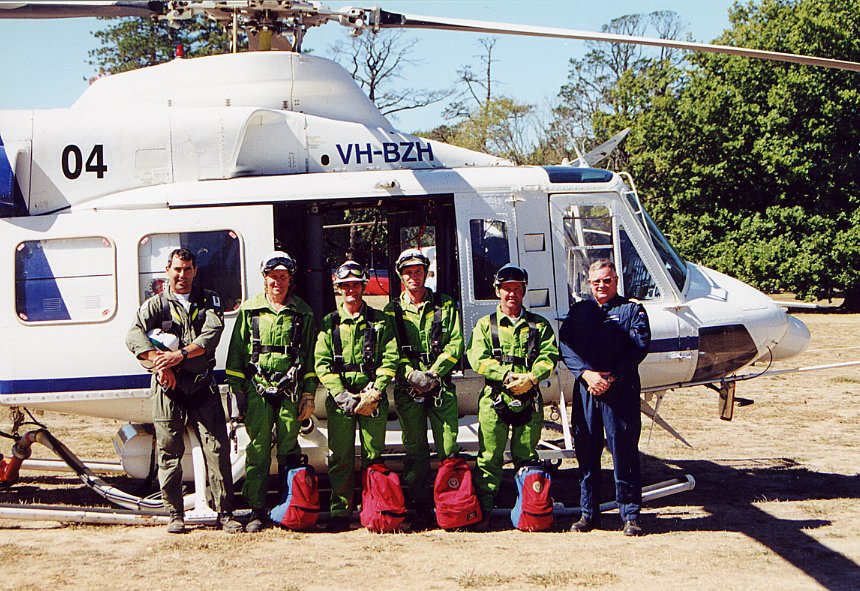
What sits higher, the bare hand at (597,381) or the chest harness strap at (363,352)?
the chest harness strap at (363,352)

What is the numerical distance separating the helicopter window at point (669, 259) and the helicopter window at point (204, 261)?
137 inches

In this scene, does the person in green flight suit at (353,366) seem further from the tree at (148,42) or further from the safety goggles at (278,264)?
the tree at (148,42)

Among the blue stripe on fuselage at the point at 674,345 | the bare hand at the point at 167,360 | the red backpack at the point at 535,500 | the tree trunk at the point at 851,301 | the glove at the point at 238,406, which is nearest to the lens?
the bare hand at the point at 167,360

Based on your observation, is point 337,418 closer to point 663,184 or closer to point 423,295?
point 423,295

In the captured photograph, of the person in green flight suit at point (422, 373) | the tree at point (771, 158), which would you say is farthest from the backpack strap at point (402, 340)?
the tree at point (771, 158)

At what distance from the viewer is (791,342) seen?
7887 mm

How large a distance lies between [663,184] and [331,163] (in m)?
22.8

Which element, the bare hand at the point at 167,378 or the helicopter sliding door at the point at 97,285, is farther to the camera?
the helicopter sliding door at the point at 97,285

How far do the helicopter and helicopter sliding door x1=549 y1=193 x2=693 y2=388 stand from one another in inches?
0.5

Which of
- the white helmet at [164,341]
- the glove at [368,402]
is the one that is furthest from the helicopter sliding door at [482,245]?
the white helmet at [164,341]

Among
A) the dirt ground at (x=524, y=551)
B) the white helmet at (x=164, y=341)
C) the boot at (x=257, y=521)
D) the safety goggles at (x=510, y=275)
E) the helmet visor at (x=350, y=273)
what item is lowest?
the dirt ground at (x=524, y=551)

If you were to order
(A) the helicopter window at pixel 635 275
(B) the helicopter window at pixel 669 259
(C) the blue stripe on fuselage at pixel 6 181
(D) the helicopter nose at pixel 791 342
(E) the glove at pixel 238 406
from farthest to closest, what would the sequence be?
(D) the helicopter nose at pixel 791 342
(B) the helicopter window at pixel 669 259
(A) the helicopter window at pixel 635 275
(C) the blue stripe on fuselage at pixel 6 181
(E) the glove at pixel 238 406

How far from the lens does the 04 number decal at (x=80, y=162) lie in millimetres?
7129

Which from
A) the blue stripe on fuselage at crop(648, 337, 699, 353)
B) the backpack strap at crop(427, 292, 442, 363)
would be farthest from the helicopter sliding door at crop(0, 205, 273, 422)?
the blue stripe on fuselage at crop(648, 337, 699, 353)
